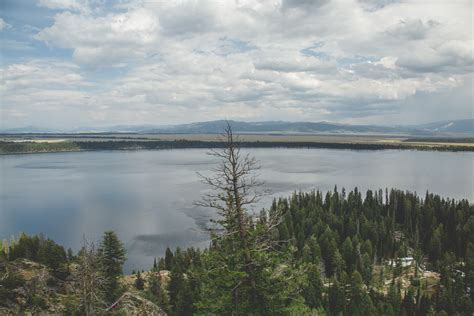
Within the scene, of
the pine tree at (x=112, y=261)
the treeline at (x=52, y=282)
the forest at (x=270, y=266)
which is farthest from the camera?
the pine tree at (x=112, y=261)


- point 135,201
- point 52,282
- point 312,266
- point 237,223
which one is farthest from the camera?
point 135,201

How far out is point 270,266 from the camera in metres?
19.1

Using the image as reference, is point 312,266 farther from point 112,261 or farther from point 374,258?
point 374,258

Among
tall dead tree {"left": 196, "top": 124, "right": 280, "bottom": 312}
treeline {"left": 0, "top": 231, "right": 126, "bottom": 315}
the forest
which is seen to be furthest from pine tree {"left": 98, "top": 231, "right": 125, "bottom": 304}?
tall dead tree {"left": 196, "top": 124, "right": 280, "bottom": 312}

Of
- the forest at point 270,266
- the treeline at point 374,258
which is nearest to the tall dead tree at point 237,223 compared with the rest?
the forest at point 270,266

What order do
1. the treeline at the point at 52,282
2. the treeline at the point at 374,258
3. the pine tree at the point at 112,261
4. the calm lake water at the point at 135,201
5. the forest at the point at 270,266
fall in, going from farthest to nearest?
the calm lake water at the point at 135,201
the treeline at the point at 374,258
the pine tree at the point at 112,261
the treeline at the point at 52,282
the forest at the point at 270,266

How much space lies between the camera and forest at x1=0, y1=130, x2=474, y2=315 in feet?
61.6

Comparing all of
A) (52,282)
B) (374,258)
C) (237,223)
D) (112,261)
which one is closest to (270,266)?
(237,223)

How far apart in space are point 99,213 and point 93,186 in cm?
5412

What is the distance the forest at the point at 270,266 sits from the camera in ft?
61.6

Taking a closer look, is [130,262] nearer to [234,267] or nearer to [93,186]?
[234,267]

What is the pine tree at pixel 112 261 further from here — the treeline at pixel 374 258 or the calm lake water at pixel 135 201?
the calm lake water at pixel 135 201

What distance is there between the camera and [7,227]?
104625 millimetres

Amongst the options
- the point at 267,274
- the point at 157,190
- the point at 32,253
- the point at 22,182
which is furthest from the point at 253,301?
the point at 22,182
